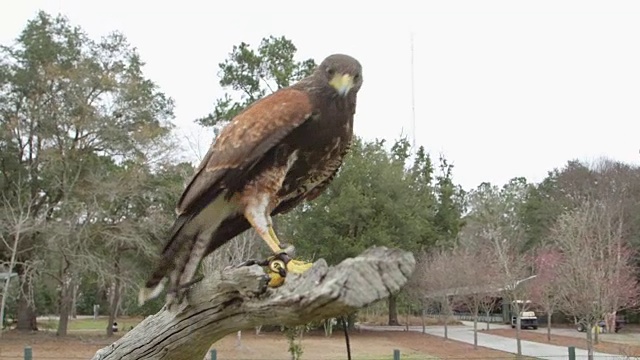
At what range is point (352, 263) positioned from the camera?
224 centimetres

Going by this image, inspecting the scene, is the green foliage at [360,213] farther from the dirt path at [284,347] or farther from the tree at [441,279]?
the dirt path at [284,347]

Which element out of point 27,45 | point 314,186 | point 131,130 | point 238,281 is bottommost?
point 238,281

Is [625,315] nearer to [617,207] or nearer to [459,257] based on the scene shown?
[617,207]

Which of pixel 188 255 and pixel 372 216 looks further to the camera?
pixel 372 216

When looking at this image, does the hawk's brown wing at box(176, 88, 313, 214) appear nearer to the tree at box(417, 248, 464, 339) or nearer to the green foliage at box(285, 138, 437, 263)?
the green foliage at box(285, 138, 437, 263)

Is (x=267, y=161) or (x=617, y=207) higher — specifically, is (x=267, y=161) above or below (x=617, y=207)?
below

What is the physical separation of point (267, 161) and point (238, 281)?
0.52 meters

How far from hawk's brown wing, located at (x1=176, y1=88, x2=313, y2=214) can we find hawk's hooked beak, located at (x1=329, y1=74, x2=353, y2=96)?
13cm

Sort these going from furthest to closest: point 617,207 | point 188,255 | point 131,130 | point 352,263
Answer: point 617,207 < point 131,130 < point 188,255 < point 352,263

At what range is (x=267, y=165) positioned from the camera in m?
2.87

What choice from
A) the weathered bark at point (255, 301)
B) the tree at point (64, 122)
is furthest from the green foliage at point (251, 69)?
the weathered bark at point (255, 301)

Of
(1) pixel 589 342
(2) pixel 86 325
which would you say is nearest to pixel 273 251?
(1) pixel 589 342

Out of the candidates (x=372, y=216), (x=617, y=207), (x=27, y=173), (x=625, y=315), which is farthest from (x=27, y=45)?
(x=625, y=315)

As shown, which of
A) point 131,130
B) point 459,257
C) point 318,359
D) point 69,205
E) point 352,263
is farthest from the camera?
point 459,257
